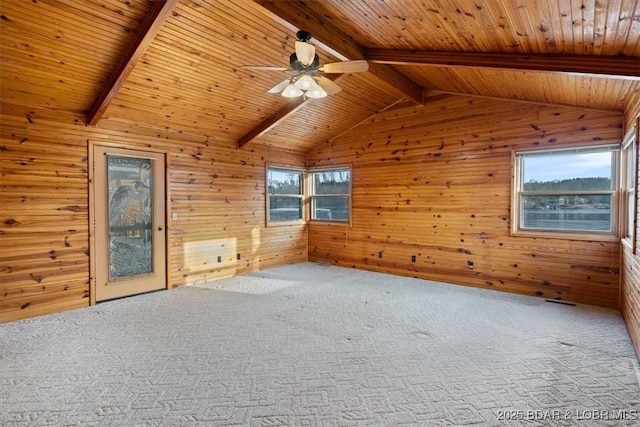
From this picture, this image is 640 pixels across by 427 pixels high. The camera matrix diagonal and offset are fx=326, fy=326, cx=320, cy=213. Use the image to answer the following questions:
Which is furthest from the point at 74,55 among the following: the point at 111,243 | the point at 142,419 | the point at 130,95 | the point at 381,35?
the point at 142,419

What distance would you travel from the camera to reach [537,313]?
13.1ft

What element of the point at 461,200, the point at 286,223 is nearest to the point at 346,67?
the point at 461,200

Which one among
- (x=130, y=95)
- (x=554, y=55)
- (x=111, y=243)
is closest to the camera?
(x=554, y=55)

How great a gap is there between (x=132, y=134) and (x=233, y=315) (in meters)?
3.02

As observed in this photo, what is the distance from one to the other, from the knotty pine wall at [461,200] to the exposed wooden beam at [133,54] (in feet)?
13.9

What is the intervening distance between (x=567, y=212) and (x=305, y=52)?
423cm

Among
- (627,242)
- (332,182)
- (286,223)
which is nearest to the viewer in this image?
(627,242)

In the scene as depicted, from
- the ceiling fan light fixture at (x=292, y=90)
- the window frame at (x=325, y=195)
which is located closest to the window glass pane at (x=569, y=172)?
the window frame at (x=325, y=195)

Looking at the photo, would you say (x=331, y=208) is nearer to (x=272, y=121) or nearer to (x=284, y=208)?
(x=284, y=208)

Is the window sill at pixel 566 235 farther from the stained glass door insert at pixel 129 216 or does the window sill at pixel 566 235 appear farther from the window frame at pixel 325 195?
the stained glass door insert at pixel 129 216

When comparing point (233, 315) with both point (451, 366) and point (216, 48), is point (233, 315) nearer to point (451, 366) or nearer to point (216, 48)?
point (451, 366)

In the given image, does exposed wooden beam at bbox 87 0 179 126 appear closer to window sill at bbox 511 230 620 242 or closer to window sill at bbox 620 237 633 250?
window sill at bbox 620 237 633 250

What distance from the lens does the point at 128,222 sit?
475 centimetres

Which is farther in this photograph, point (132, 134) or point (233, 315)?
point (132, 134)
